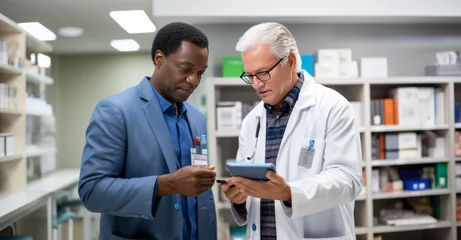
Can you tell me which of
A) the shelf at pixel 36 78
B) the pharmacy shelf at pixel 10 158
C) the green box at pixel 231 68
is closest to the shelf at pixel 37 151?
the pharmacy shelf at pixel 10 158

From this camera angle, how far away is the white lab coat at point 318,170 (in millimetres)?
1311

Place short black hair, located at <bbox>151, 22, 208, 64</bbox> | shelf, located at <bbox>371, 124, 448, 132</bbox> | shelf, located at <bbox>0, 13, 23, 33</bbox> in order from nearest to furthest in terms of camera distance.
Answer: short black hair, located at <bbox>151, 22, 208, 64</bbox> → shelf, located at <bbox>0, 13, 23, 33</bbox> → shelf, located at <bbox>371, 124, 448, 132</bbox>

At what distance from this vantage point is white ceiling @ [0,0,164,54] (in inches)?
132

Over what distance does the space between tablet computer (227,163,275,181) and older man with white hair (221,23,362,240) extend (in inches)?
3.5

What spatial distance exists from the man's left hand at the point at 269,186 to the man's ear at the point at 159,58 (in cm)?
53

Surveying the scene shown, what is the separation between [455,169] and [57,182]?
4.00 m

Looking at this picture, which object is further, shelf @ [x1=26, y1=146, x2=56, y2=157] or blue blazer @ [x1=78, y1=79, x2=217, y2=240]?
shelf @ [x1=26, y1=146, x2=56, y2=157]

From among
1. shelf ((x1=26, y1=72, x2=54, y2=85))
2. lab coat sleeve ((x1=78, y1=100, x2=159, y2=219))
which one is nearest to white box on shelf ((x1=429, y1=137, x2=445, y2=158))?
lab coat sleeve ((x1=78, y1=100, x2=159, y2=219))

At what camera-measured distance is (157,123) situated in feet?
4.48

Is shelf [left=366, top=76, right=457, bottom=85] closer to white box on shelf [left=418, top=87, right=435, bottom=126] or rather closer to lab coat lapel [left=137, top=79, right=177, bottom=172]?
white box on shelf [left=418, top=87, right=435, bottom=126]

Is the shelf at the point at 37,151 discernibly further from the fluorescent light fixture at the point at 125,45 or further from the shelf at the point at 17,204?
the fluorescent light fixture at the point at 125,45

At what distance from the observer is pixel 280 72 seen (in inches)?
60.6

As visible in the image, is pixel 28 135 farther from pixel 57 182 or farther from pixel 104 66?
pixel 104 66

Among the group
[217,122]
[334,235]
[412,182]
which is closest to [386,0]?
[412,182]
